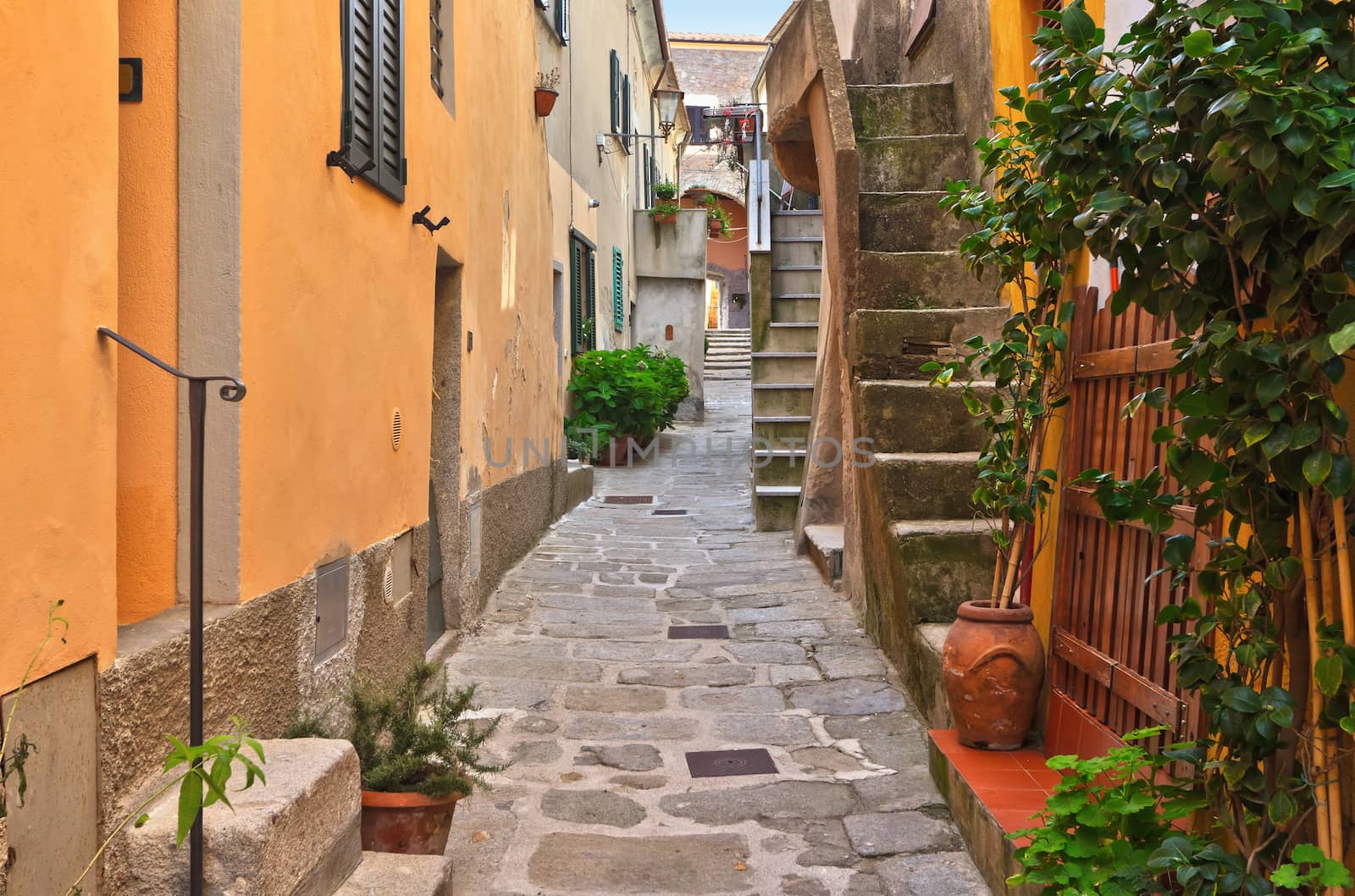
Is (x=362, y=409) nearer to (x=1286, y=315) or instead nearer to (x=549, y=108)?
(x=1286, y=315)

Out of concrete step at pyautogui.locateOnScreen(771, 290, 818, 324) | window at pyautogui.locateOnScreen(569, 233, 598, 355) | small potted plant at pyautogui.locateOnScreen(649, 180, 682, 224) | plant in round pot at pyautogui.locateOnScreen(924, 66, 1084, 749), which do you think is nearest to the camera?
plant in round pot at pyautogui.locateOnScreen(924, 66, 1084, 749)

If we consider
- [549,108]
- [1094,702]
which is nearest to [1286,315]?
[1094,702]

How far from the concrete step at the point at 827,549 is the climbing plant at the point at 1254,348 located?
15.9 feet

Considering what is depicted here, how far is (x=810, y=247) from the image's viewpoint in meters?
11.3

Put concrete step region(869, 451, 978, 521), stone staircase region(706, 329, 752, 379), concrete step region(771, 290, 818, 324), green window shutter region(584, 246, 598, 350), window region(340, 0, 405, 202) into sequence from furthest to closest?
stone staircase region(706, 329, 752, 379)
green window shutter region(584, 246, 598, 350)
concrete step region(771, 290, 818, 324)
concrete step region(869, 451, 978, 521)
window region(340, 0, 405, 202)

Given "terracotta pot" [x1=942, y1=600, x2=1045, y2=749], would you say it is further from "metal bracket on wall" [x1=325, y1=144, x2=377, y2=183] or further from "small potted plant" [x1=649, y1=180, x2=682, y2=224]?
"small potted plant" [x1=649, y1=180, x2=682, y2=224]

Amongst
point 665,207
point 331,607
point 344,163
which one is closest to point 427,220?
point 344,163

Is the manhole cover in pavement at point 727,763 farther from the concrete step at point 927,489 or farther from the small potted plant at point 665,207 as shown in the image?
the small potted plant at point 665,207

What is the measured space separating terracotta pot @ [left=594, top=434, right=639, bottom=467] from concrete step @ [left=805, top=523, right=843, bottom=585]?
5437 millimetres

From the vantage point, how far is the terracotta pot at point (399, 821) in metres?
3.12

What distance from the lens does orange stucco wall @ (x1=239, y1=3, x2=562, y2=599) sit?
309cm

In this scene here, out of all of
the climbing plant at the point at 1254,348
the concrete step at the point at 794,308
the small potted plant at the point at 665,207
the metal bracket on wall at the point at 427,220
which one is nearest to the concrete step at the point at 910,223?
the metal bracket on wall at the point at 427,220

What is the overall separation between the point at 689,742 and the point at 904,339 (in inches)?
91.8

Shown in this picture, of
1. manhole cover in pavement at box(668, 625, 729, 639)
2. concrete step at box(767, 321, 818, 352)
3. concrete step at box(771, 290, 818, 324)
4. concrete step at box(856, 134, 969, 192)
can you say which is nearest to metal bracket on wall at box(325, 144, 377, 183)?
manhole cover in pavement at box(668, 625, 729, 639)
